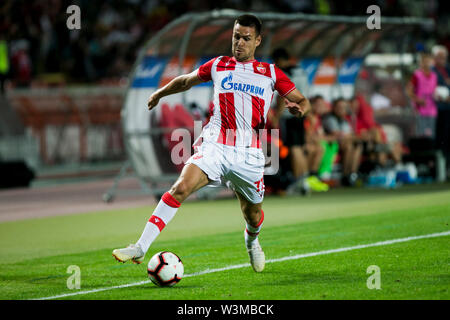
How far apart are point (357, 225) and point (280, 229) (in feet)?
3.23

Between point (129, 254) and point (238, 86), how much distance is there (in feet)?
5.82

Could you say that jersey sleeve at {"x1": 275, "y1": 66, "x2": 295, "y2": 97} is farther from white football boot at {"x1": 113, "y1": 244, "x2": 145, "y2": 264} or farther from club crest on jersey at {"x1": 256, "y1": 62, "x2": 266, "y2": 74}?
white football boot at {"x1": 113, "y1": 244, "x2": 145, "y2": 264}

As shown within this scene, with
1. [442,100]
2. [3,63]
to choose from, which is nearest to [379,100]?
[442,100]

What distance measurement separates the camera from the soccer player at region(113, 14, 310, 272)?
744 cm

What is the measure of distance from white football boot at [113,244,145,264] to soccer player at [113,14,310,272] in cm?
70

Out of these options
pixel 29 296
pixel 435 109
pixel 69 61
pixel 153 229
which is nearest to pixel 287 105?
pixel 153 229

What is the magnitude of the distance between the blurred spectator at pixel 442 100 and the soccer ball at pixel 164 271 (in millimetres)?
11783

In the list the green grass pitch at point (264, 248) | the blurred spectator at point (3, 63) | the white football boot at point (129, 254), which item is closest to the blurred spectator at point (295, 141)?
the green grass pitch at point (264, 248)

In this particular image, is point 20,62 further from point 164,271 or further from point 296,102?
point 164,271

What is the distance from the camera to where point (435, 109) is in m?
17.7

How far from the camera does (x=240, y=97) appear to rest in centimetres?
757

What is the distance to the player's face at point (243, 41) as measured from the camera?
7.43 meters

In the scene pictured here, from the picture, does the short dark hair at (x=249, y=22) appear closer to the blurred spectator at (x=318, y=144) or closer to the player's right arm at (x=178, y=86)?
the player's right arm at (x=178, y=86)

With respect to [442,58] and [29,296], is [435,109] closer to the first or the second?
[442,58]
